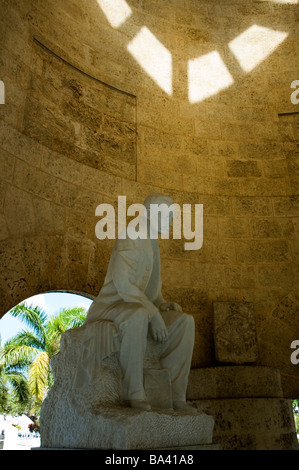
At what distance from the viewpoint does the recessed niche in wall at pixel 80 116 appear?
4668 mm

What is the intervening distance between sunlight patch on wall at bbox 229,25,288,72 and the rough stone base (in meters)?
5.90

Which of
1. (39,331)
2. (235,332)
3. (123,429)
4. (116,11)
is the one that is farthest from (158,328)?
(39,331)

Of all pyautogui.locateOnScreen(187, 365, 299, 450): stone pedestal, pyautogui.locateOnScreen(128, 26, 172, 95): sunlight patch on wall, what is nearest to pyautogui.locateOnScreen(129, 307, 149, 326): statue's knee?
pyautogui.locateOnScreen(187, 365, 299, 450): stone pedestal

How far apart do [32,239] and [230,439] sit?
8.83ft

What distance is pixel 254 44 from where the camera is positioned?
21.8 feet

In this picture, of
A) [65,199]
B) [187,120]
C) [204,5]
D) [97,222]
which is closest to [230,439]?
[97,222]

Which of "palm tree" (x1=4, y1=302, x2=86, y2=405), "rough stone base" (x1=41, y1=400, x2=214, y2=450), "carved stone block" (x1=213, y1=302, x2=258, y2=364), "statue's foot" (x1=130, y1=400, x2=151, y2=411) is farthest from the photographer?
"palm tree" (x1=4, y1=302, x2=86, y2=405)

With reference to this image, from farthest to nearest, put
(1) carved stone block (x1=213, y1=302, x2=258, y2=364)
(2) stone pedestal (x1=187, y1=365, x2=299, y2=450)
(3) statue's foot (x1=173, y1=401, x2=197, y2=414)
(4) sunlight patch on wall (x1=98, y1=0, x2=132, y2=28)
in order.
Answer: (4) sunlight patch on wall (x1=98, y1=0, x2=132, y2=28), (1) carved stone block (x1=213, y1=302, x2=258, y2=364), (2) stone pedestal (x1=187, y1=365, x2=299, y2=450), (3) statue's foot (x1=173, y1=401, x2=197, y2=414)

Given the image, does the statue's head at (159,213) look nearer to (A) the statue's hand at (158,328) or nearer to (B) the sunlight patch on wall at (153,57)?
(A) the statue's hand at (158,328)

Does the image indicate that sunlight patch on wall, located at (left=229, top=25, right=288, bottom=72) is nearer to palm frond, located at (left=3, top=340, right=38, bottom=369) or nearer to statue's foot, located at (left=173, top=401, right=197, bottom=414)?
statue's foot, located at (left=173, top=401, right=197, bottom=414)

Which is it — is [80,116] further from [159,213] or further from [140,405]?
[140,405]

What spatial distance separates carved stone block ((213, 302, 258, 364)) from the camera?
446 cm

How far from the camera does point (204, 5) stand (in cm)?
682
